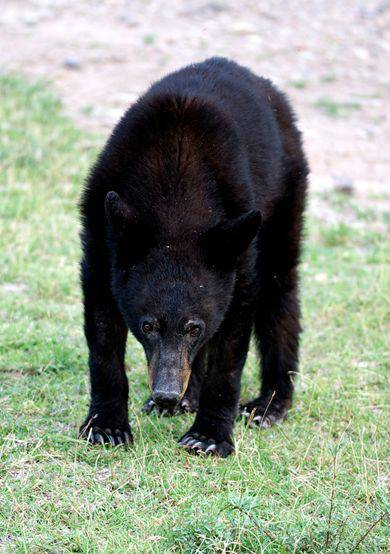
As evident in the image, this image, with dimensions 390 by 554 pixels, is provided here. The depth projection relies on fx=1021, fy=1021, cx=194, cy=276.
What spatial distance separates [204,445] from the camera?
5398 mm

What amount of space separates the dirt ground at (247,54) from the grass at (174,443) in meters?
2.98

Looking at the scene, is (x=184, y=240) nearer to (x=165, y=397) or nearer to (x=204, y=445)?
(x=165, y=397)

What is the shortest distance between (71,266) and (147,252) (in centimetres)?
339

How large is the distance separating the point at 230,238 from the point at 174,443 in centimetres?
122

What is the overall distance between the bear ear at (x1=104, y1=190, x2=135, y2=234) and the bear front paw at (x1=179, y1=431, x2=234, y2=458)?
125 cm

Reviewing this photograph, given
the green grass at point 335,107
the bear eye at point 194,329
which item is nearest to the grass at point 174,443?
the bear eye at point 194,329

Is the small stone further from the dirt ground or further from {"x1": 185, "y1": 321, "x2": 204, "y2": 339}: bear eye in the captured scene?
{"x1": 185, "y1": 321, "x2": 204, "y2": 339}: bear eye

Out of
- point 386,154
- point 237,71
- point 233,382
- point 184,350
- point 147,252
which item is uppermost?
point 237,71

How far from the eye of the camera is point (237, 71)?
6.06 metres

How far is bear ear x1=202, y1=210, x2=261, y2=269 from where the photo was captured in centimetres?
484

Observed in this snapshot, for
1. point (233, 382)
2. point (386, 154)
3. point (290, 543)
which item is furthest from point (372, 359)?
point (386, 154)

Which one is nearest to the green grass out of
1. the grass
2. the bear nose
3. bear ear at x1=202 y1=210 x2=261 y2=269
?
the grass

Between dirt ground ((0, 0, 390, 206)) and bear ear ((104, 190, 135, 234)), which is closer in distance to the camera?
bear ear ((104, 190, 135, 234))

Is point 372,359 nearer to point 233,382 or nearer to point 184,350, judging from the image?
point 233,382
